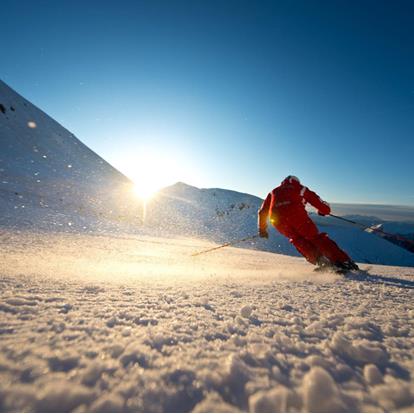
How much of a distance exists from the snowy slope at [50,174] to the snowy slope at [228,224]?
13.1 ft

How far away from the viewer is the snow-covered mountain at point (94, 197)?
14.5 meters

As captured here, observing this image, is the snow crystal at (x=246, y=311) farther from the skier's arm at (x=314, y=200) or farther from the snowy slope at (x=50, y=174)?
the snowy slope at (x=50, y=174)

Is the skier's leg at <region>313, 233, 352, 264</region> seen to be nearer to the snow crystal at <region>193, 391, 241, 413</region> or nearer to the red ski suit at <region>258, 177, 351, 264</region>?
the red ski suit at <region>258, 177, 351, 264</region>

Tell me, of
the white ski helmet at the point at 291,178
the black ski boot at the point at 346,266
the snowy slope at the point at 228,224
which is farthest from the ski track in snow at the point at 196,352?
the snowy slope at the point at 228,224

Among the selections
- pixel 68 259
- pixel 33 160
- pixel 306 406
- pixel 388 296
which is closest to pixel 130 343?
pixel 306 406

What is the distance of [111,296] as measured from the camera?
196cm

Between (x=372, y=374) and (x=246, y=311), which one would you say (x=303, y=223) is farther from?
(x=372, y=374)

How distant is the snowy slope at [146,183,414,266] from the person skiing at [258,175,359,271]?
621 inches

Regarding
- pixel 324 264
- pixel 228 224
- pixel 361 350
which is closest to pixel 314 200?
pixel 324 264

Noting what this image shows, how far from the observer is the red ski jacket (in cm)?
437

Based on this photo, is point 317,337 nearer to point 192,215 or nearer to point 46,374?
point 46,374

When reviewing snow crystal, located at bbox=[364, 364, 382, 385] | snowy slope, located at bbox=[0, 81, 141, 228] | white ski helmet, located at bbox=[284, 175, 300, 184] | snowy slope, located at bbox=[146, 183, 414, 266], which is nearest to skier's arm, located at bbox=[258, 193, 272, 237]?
white ski helmet, located at bbox=[284, 175, 300, 184]

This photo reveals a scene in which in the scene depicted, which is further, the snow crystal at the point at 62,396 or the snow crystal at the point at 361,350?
the snow crystal at the point at 361,350

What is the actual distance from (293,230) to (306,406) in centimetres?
378
